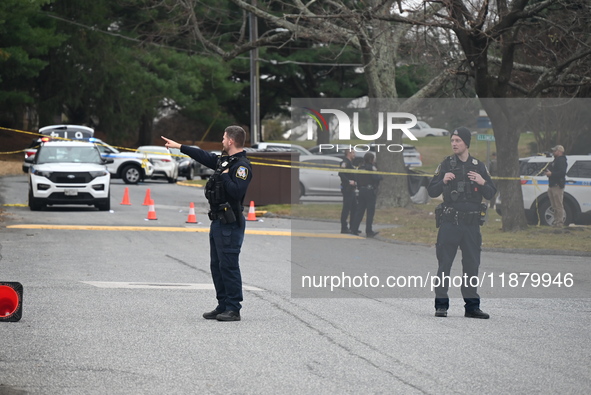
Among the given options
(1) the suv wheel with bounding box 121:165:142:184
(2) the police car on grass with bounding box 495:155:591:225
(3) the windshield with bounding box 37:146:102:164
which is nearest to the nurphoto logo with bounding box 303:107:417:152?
(2) the police car on grass with bounding box 495:155:591:225

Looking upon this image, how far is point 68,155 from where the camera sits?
24078 mm

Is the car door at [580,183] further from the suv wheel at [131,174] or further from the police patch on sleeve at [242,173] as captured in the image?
the suv wheel at [131,174]

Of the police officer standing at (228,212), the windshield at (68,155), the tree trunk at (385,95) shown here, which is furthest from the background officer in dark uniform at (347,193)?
the police officer standing at (228,212)

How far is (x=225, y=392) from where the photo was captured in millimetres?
6234

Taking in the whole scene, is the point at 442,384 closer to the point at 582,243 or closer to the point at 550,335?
the point at 550,335

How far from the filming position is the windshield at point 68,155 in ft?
77.9

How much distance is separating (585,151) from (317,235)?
21.4ft

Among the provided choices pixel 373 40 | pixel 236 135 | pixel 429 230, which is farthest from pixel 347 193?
pixel 236 135

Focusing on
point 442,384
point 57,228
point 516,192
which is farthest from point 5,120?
point 442,384

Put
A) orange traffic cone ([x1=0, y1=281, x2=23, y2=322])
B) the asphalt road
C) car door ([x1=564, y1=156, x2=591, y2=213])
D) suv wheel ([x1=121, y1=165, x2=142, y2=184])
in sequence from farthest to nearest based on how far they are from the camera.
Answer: suv wheel ([x1=121, y1=165, x2=142, y2=184])
car door ([x1=564, y1=156, x2=591, y2=213])
the asphalt road
orange traffic cone ([x1=0, y1=281, x2=23, y2=322])

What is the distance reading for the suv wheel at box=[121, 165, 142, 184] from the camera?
121ft

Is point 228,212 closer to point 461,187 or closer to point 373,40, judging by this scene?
point 461,187

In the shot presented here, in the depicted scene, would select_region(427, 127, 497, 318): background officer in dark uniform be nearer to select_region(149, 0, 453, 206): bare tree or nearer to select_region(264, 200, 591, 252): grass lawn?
select_region(264, 200, 591, 252): grass lawn

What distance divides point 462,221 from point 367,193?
404 inches
